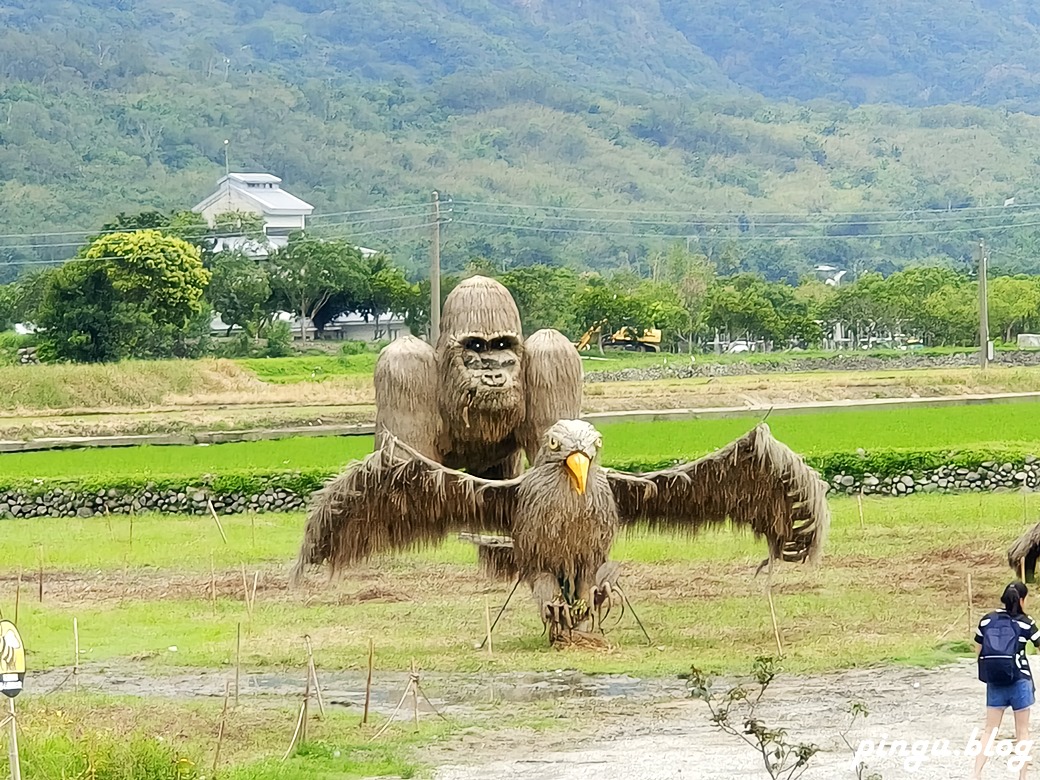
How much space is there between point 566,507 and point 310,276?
2067 inches

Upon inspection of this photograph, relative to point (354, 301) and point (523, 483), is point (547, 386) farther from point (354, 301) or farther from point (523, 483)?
point (354, 301)

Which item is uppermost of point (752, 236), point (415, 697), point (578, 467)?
point (752, 236)

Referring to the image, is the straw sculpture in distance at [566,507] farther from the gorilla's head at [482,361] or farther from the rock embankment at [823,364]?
the rock embankment at [823,364]

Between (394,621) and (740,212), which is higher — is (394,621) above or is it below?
below

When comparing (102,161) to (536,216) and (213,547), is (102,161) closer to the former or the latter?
(536,216)

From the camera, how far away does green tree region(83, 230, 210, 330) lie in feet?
166

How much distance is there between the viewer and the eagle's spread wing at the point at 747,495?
12.8 m

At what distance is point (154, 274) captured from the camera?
51156 millimetres

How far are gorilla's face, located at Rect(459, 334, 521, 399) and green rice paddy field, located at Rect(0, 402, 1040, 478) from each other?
28.4ft

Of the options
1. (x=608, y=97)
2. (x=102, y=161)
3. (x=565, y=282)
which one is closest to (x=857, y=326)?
(x=565, y=282)

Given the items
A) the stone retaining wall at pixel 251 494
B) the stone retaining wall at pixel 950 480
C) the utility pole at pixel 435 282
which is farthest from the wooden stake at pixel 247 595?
the utility pole at pixel 435 282

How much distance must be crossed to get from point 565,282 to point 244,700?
53955mm

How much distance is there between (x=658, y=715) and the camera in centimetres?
1020

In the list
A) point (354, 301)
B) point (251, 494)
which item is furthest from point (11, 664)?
point (354, 301)
